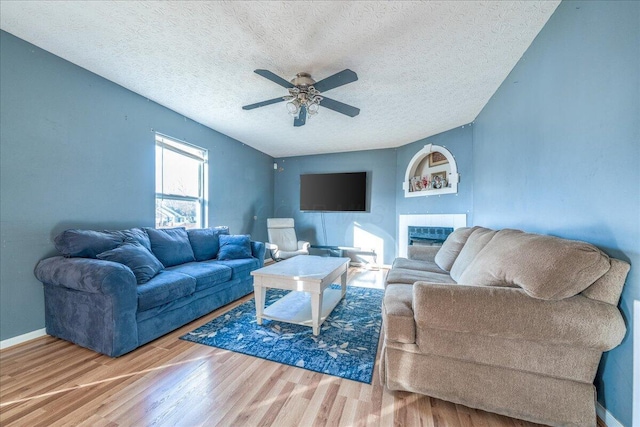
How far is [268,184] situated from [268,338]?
3912mm

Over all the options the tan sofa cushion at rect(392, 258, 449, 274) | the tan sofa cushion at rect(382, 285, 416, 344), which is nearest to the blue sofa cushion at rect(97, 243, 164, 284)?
the tan sofa cushion at rect(382, 285, 416, 344)

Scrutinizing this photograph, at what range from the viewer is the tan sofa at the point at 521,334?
3.43ft

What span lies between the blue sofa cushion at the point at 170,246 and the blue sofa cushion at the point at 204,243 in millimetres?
75

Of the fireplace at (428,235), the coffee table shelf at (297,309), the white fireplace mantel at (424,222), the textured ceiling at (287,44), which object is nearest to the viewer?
the textured ceiling at (287,44)

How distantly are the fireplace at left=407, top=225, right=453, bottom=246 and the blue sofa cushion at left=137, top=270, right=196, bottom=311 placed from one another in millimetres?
3501

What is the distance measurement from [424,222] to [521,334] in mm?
3130

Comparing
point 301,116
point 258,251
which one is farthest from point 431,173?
point 258,251

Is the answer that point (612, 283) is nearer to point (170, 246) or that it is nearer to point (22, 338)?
point (170, 246)

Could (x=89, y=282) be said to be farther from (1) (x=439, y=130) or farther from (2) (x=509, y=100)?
(1) (x=439, y=130)

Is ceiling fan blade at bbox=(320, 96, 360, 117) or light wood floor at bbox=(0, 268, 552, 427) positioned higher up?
ceiling fan blade at bbox=(320, 96, 360, 117)

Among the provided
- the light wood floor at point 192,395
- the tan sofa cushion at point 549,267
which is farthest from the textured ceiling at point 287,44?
the light wood floor at point 192,395

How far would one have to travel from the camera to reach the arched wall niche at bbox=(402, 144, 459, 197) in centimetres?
368

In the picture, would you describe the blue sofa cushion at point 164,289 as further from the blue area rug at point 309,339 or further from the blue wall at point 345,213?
the blue wall at point 345,213

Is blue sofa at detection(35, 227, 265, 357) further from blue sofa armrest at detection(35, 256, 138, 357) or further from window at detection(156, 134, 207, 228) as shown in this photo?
window at detection(156, 134, 207, 228)
